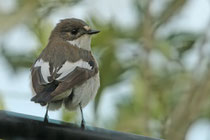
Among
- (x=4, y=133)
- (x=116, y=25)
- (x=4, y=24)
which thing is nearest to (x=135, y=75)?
(x=116, y=25)

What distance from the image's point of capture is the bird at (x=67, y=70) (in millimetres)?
3611

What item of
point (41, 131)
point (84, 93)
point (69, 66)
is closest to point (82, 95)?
point (84, 93)

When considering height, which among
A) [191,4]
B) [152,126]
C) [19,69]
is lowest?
[152,126]

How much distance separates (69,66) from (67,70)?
136 millimetres

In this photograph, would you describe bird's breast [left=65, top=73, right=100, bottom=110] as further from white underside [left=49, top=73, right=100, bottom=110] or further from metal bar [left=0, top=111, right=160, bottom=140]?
metal bar [left=0, top=111, right=160, bottom=140]

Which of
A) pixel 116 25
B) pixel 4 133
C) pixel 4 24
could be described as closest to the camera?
pixel 4 133

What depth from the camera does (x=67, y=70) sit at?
3926 millimetres

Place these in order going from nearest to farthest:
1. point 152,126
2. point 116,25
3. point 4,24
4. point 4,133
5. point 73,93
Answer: point 4,133 < point 73,93 < point 4,24 < point 152,126 < point 116,25

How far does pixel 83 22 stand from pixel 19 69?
0.62 meters

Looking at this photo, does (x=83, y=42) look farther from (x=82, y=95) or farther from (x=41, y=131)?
(x=41, y=131)

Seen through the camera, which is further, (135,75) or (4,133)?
(135,75)

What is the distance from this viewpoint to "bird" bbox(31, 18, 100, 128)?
11.8 feet

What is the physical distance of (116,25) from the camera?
5047 millimetres

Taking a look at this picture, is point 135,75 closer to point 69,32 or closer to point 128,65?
point 128,65
